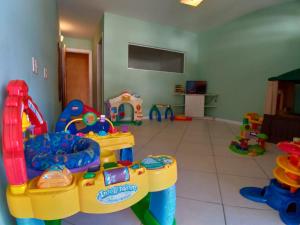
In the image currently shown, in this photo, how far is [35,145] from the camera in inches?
34.7

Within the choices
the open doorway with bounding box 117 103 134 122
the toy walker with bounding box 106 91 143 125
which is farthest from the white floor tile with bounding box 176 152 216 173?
the open doorway with bounding box 117 103 134 122

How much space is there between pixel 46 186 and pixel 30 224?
0.14 meters

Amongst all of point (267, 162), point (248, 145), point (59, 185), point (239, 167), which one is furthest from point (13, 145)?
point (248, 145)

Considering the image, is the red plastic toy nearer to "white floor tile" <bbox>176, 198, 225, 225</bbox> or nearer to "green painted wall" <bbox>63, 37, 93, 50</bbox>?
"white floor tile" <bbox>176, 198, 225, 225</bbox>

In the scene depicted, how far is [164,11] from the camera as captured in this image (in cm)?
348

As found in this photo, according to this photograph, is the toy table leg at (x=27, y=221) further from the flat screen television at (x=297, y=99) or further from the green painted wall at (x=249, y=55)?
the green painted wall at (x=249, y=55)

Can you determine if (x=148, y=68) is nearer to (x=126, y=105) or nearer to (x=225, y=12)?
(x=126, y=105)

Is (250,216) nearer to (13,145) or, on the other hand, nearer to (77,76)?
(13,145)

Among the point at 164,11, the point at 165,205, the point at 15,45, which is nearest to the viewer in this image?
the point at 165,205

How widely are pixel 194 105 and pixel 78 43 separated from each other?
3.83m

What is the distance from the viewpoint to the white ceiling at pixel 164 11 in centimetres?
315

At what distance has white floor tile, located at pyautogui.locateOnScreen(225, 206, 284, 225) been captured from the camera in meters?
1.00

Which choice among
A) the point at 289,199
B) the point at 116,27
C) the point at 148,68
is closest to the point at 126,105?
the point at 148,68

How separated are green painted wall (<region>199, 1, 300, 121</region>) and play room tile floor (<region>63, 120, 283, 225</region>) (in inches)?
57.0
